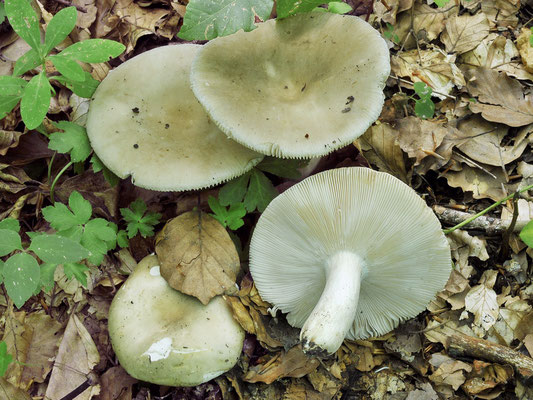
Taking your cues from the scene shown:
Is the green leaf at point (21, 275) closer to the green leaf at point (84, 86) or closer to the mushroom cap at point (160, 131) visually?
the mushroom cap at point (160, 131)

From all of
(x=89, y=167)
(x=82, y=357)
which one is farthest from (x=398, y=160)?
(x=82, y=357)

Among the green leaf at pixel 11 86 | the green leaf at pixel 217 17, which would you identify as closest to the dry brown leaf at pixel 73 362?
the green leaf at pixel 11 86

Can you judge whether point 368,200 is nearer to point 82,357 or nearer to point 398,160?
point 398,160

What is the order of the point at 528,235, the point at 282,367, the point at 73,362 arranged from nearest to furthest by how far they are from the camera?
1. the point at 528,235
2. the point at 282,367
3. the point at 73,362

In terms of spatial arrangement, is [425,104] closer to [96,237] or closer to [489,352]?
[489,352]

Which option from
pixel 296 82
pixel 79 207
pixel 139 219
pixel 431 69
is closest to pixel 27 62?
pixel 79 207
